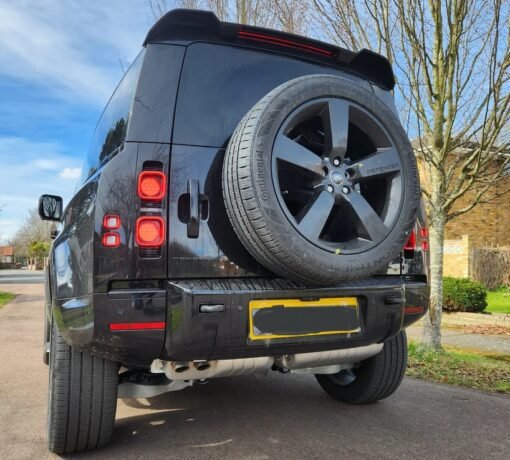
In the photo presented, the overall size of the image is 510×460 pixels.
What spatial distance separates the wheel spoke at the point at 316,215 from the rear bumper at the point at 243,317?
0.31 metres

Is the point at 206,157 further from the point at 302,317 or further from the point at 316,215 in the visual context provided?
the point at 302,317

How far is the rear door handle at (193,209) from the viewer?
234 cm

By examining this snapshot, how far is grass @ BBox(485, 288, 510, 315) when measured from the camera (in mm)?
11548

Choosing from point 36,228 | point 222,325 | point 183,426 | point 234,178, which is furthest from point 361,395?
point 36,228

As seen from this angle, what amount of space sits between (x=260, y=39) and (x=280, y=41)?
0.43ft

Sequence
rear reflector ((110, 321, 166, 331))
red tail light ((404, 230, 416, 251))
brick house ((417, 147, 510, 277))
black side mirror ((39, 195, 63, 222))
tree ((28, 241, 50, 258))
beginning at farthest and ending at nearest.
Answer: tree ((28, 241, 50, 258))
brick house ((417, 147, 510, 277))
black side mirror ((39, 195, 63, 222))
red tail light ((404, 230, 416, 251))
rear reflector ((110, 321, 166, 331))

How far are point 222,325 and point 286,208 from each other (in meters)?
0.62

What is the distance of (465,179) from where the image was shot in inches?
234

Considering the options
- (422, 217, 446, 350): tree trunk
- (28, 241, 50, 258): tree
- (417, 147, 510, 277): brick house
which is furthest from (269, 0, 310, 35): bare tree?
(28, 241, 50, 258): tree

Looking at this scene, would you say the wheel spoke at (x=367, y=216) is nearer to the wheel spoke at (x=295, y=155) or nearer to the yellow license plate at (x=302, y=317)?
the wheel spoke at (x=295, y=155)

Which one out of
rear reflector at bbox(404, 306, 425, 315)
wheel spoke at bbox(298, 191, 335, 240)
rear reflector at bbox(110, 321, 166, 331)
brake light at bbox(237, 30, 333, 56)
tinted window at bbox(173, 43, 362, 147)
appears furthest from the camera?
rear reflector at bbox(404, 306, 425, 315)

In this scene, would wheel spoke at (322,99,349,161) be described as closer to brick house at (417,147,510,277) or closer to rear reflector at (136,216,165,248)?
rear reflector at (136,216,165,248)

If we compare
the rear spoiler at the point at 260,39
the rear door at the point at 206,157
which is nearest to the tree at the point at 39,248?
the rear spoiler at the point at 260,39

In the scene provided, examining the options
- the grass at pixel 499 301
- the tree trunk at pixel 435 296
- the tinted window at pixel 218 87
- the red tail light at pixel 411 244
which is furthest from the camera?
the grass at pixel 499 301
